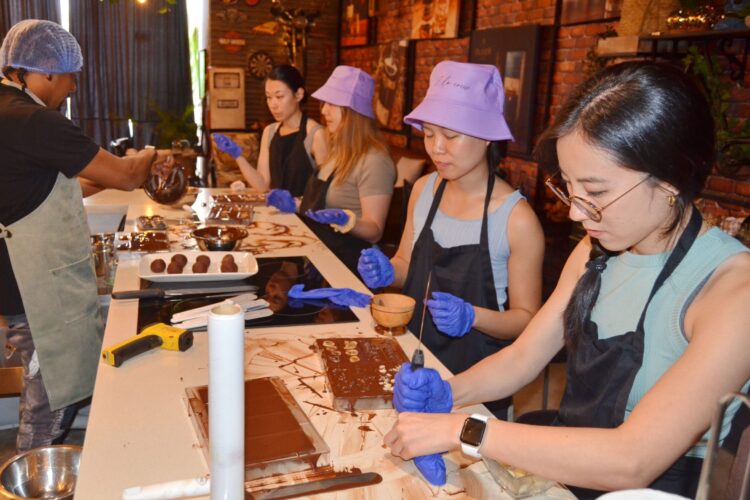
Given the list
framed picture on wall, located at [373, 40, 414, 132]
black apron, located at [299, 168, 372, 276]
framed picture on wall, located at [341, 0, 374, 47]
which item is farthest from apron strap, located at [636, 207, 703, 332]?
framed picture on wall, located at [341, 0, 374, 47]

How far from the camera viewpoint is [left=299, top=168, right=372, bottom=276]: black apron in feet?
10.9

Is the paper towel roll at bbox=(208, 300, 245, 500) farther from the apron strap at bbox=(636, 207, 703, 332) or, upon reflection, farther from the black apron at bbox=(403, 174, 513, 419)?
the black apron at bbox=(403, 174, 513, 419)

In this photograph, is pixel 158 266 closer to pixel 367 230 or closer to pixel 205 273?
pixel 205 273

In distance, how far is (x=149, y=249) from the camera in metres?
2.61

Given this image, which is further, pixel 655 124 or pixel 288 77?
pixel 288 77

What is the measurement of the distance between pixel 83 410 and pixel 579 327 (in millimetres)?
2582

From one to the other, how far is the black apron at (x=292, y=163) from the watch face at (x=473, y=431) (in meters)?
3.05

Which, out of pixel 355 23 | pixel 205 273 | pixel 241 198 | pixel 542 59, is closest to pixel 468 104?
pixel 205 273

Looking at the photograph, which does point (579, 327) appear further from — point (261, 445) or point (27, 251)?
point (27, 251)

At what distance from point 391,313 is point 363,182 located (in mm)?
1562

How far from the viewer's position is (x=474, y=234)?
221 cm

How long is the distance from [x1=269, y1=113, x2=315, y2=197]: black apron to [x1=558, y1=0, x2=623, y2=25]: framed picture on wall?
6.12 ft

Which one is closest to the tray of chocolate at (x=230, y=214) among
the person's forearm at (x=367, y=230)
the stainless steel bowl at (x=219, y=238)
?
the stainless steel bowl at (x=219, y=238)

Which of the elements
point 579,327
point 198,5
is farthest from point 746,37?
point 198,5
